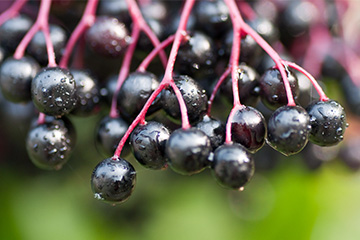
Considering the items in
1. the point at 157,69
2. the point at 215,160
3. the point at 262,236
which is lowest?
the point at 215,160

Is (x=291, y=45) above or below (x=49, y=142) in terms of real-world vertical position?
above

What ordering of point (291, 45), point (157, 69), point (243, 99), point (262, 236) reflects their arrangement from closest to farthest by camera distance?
point (243, 99) < point (157, 69) < point (291, 45) < point (262, 236)

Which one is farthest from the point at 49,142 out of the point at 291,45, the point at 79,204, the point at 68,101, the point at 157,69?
the point at 291,45

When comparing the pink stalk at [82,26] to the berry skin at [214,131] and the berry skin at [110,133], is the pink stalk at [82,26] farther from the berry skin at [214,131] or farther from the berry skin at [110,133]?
the berry skin at [214,131]

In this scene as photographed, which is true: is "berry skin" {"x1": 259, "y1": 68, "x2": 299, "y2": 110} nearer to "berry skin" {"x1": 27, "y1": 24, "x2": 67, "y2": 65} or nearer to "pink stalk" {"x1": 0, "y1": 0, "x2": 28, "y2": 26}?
"berry skin" {"x1": 27, "y1": 24, "x2": 67, "y2": 65}

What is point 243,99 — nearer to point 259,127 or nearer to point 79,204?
point 259,127

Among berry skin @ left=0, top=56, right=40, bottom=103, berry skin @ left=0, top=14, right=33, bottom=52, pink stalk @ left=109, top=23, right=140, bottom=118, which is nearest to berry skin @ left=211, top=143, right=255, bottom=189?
pink stalk @ left=109, top=23, right=140, bottom=118
